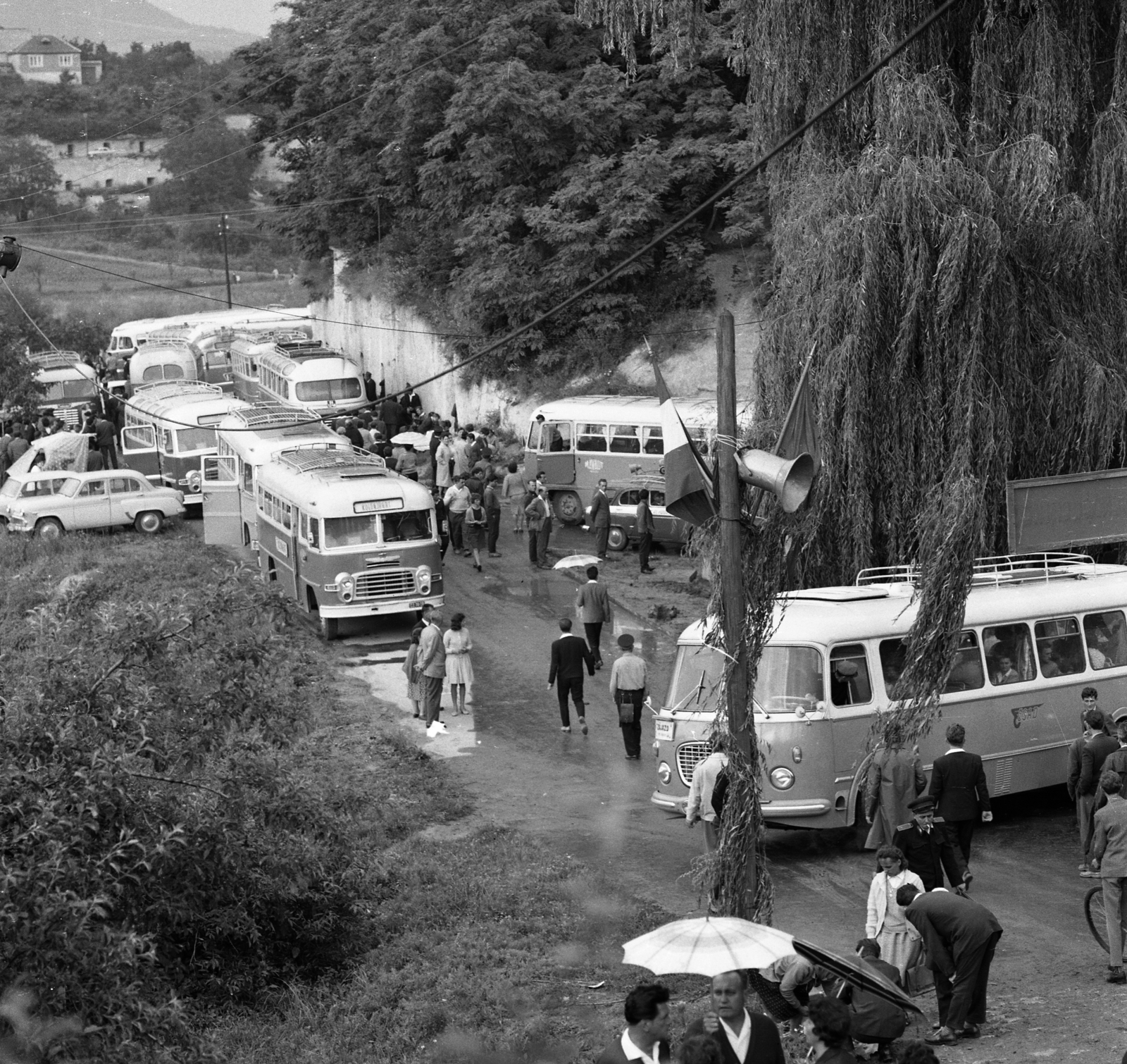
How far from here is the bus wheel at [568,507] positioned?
31.3 meters

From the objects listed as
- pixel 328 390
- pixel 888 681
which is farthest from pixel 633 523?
pixel 888 681

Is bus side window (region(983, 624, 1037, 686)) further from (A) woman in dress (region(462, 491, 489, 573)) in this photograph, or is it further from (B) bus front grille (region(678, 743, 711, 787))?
(A) woman in dress (region(462, 491, 489, 573))

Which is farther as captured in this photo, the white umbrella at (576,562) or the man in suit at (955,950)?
the white umbrella at (576,562)

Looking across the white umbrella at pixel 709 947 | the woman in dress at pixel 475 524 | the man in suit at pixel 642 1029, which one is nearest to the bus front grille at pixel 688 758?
the white umbrella at pixel 709 947

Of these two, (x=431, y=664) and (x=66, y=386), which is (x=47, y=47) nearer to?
(x=66, y=386)

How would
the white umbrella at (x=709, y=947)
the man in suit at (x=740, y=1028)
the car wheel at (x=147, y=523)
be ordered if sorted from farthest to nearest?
the car wheel at (x=147, y=523) → the white umbrella at (x=709, y=947) → the man in suit at (x=740, y=1028)

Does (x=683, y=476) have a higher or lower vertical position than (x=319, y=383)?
lower

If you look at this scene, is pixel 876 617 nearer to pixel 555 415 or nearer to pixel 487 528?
pixel 487 528

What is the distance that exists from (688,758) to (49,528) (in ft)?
69.2

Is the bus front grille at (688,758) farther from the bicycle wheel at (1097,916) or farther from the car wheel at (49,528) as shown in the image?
the car wheel at (49,528)

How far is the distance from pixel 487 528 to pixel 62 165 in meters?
106

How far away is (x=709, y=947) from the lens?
7.93 meters

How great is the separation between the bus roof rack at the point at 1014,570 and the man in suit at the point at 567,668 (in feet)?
13.7

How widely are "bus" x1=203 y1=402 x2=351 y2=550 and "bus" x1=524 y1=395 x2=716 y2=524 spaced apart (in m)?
4.27
